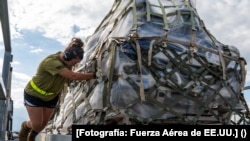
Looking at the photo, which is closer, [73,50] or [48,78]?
[73,50]

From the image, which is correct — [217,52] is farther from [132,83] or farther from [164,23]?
[132,83]

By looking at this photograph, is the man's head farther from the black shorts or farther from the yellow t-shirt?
the black shorts

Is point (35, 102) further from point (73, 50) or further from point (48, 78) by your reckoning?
point (73, 50)

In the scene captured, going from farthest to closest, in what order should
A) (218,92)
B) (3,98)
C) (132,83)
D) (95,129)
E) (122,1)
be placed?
(122,1), (218,92), (132,83), (95,129), (3,98)

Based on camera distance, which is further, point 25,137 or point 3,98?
point 25,137

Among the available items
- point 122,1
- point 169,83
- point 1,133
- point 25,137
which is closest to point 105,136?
point 1,133

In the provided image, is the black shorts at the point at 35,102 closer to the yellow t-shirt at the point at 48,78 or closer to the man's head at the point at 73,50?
the yellow t-shirt at the point at 48,78

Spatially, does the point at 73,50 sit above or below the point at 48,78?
above

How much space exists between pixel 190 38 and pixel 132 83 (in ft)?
4.80

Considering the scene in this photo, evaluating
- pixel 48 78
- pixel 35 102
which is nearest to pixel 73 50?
pixel 48 78

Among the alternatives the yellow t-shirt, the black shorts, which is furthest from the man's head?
the black shorts

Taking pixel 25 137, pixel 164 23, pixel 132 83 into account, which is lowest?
pixel 25 137

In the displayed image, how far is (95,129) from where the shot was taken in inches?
158

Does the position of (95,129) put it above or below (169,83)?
below
